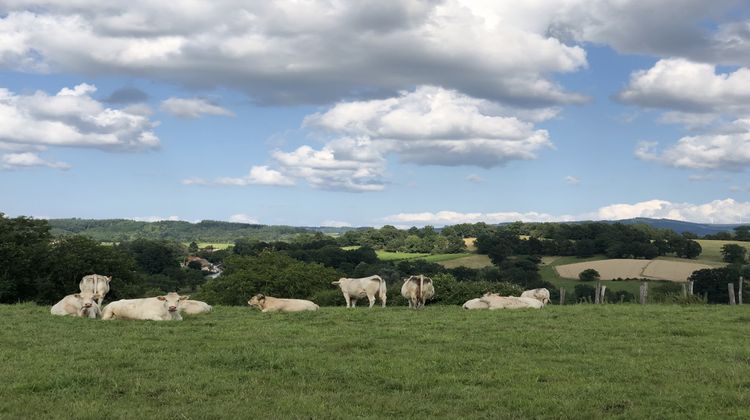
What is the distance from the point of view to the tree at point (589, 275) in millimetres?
76062

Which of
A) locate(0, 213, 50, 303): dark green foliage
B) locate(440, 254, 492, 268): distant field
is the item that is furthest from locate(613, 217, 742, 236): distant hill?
Answer: locate(0, 213, 50, 303): dark green foliage

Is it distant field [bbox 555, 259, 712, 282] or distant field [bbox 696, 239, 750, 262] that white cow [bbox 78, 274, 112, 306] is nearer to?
distant field [bbox 555, 259, 712, 282]

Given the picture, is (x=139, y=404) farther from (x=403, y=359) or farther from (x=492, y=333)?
(x=492, y=333)

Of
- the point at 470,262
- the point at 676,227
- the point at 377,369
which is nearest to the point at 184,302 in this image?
the point at 377,369

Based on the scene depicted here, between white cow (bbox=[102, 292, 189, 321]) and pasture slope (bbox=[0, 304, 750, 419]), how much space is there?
2.87ft

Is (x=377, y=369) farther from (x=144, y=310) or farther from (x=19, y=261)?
(x=19, y=261)

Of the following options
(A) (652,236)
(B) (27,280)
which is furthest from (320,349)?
(A) (652,236)

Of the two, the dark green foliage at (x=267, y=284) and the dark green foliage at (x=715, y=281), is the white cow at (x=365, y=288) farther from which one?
the dark green foliage at (x=715, y=281)

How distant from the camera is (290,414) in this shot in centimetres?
817

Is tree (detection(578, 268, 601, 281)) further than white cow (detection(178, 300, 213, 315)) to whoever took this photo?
Yes

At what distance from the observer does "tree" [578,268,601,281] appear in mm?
76062

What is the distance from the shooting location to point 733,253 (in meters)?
87.8

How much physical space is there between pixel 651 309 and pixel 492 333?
8718 millimetres

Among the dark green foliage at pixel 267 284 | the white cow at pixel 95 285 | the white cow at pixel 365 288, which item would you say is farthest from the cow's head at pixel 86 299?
the dark green foliage at pixel 267 284
